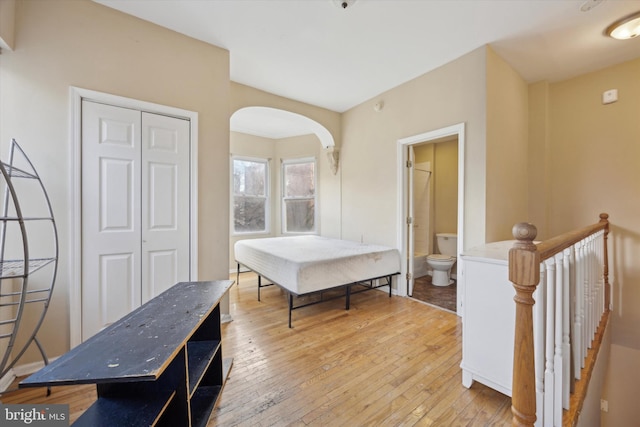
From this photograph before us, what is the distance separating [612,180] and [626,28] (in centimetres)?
147

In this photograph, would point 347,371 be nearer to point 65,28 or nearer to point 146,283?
point 146,283

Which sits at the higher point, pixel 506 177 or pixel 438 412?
pixel 506 177

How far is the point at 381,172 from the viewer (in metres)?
3.62

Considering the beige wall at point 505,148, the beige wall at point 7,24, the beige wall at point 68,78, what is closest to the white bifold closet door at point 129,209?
the beige wall at point 68,78

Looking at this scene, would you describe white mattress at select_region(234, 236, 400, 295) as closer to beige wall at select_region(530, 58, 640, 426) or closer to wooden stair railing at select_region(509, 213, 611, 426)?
wooden stair railing at select_region(509, 213, 611, 426)

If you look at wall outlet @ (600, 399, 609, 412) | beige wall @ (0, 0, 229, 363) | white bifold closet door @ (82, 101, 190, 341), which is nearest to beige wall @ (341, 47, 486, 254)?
wall outlet @ (600, 399, 609, 412)

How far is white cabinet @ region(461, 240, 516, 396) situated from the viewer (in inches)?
59.6

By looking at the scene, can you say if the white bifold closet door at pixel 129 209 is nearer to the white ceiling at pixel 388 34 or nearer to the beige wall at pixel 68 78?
the beige wall at pixel 68 78

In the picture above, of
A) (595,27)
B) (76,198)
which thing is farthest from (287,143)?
(595,27)

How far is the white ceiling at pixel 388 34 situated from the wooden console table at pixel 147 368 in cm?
233

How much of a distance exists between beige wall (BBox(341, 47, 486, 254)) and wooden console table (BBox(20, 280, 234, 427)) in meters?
2.58

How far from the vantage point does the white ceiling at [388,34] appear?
202 cm

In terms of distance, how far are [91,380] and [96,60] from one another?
7.97ft

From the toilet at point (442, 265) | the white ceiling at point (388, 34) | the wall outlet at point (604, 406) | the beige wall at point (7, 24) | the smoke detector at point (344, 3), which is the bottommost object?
the wall outlet at point (604, 406)
